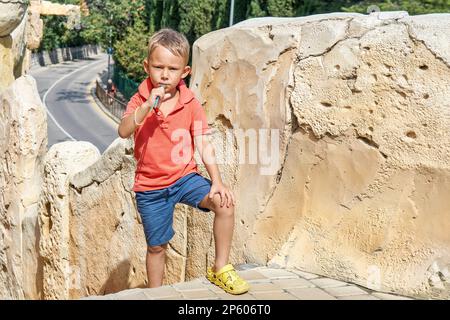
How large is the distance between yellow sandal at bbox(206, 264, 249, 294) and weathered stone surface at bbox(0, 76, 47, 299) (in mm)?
3010

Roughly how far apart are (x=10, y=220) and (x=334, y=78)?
370 centimetres

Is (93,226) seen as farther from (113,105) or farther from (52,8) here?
(113,105)

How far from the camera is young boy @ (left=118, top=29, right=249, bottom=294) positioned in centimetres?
300

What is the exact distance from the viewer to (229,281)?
2971 mm

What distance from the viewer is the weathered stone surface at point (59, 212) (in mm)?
5180

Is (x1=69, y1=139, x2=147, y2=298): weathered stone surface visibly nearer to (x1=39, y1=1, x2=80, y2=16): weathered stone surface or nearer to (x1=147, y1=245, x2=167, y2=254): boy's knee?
(x1=147, y1=245, x2=167, y2=254): boy's knee

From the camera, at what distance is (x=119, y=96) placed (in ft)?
95.5

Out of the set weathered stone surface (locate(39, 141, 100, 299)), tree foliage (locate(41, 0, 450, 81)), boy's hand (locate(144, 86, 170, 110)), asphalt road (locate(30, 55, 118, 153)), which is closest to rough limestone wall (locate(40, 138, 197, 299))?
weathered stone surface (locate(39, 141, 100, 299))

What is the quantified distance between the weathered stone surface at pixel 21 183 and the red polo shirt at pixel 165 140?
2620 millimetres

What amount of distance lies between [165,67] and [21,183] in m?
3.18

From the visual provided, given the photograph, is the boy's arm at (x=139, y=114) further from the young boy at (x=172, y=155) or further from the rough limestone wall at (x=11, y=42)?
the rough limestone wall at (x=11, y=42)

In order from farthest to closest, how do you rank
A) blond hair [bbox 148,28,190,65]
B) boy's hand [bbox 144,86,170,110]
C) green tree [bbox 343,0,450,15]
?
green tree [bbox 343,0,450,15], blond hair [bbox 148,28,190,65], boy's hand [bbox 144,86,170,110]

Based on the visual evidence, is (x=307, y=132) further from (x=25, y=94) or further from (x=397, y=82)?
(x=25, y=94)

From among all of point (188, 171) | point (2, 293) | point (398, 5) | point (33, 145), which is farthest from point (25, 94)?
point (398, 5)
